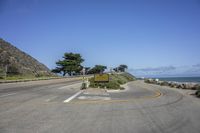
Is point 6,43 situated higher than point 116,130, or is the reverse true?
point 6,43

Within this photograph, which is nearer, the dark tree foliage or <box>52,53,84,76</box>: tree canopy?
<box>52,53,84,76</box>: tree canopy

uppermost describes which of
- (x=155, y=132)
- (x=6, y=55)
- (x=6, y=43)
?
(x=6, y=43)

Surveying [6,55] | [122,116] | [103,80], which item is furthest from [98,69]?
[122,116]

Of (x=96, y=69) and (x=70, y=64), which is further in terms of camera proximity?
(x=96, y=69)

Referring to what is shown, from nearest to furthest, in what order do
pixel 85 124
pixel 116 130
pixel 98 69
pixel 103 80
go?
pixel 116 130 < pixel 85 124 < pixel 103 80 < pixel 98 69

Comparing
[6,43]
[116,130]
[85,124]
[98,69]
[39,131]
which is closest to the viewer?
[39,131]

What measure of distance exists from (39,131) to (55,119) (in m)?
1.80

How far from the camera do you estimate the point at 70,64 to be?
90.9 metres

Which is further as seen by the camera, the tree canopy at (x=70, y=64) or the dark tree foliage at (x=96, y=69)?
the dark tree foliage at (x=96, y=69)

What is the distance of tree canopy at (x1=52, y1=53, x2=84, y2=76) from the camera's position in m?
90.9

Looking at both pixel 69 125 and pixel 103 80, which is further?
pixel 103 80

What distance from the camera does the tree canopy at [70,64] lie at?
9088 centimetres

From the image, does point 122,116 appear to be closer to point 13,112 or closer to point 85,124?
point 85,124

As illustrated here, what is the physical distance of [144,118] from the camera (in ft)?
33.6
